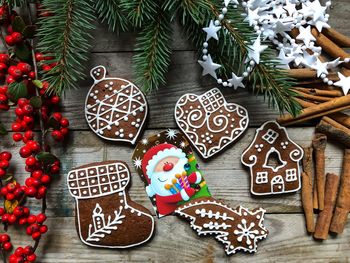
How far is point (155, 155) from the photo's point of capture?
3.51 feet

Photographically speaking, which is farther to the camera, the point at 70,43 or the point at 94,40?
the point at 94,40

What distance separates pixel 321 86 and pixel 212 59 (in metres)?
0.28

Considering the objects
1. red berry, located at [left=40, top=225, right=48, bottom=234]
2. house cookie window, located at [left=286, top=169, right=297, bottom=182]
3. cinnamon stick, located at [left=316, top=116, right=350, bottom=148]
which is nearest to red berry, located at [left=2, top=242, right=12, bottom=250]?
red berry, located at [left=40, top=225, right=48, bottom=234]

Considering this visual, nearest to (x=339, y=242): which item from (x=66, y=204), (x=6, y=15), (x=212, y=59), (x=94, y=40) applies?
(x=212, y=59)

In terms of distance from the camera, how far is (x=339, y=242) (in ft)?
3.58

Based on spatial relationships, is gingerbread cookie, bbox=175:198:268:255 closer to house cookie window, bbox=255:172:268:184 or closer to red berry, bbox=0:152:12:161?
house cookie window, bbox=255:172:268:184

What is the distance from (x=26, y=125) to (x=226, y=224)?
0.53m

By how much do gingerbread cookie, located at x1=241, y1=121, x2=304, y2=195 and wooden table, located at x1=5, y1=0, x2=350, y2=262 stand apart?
26mm

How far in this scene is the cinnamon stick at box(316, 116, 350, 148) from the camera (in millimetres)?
1062

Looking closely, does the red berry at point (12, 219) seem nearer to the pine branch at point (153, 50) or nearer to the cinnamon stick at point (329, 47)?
the pine branch at point (153, 50)

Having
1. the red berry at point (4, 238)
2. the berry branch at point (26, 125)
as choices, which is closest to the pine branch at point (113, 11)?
the berry branch at point (26, 125)

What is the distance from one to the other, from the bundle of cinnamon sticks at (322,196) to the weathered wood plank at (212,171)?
28 millimetres

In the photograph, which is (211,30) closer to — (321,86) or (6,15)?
(321,86)

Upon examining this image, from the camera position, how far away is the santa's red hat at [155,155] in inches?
42.1
